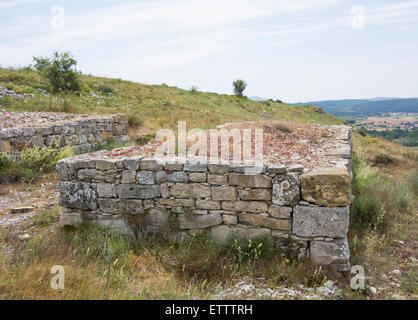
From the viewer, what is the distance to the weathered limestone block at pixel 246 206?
404 centimetres

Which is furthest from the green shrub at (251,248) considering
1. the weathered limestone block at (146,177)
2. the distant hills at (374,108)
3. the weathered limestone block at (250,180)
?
the distant hills at (374,108)

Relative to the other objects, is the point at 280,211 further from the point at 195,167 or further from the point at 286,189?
the point at 195,167

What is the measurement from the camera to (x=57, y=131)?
28.9 feet

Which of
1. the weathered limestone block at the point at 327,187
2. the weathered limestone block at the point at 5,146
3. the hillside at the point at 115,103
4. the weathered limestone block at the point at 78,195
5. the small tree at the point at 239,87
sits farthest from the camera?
the small tree at the point at 239,87

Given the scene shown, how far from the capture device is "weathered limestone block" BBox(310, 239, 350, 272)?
3717 millimetres

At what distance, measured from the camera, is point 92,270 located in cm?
331

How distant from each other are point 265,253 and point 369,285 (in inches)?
48.3

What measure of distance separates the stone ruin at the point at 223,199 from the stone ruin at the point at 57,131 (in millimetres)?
3956

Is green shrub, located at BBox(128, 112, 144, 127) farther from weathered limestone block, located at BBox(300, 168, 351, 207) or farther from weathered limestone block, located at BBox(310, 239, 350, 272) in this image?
weathered limestone block, located at BBox(310, 239, 350, 272)

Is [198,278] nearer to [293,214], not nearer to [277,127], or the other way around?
[293,214]

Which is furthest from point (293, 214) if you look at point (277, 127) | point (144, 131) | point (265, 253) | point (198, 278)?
point (144, 131)

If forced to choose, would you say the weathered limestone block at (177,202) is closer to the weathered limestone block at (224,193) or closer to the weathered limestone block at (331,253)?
the weathered limestone block at (224,193)

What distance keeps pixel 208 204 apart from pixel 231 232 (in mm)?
481

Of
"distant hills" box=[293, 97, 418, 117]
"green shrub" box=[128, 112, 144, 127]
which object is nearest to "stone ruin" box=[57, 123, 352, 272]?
"green shrub" box=[128, 112, 144, 127]
